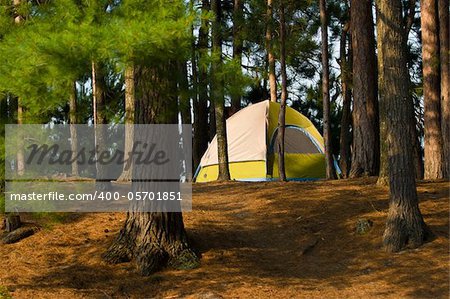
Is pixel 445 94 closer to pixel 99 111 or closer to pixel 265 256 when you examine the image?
pixel 265 256

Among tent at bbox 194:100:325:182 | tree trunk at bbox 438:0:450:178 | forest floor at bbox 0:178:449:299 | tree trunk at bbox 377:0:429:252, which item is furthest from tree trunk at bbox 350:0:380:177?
tent at bbox 194:100:325:182

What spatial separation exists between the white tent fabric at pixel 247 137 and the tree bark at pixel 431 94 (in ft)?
16.0

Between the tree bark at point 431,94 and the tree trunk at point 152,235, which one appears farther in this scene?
the tree bark at point 431,94

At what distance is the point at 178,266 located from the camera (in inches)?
285

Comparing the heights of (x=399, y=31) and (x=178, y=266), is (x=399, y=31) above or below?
above

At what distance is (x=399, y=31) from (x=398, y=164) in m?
1.79

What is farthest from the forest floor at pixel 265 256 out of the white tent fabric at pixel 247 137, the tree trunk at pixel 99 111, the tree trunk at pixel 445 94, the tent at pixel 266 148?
the white tent fabric at pixel 247 137

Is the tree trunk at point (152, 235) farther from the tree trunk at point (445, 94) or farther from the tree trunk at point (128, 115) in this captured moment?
the tree trunk at point (445, 94)

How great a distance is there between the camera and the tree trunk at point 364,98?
11.5m

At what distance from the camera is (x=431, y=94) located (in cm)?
1210

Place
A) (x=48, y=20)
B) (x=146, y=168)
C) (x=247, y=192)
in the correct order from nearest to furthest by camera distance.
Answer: (x=48, y=20) < (x=146, y=168) < (x=247, y=192)

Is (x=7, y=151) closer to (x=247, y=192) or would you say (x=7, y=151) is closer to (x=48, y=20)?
(x=48, y=20)

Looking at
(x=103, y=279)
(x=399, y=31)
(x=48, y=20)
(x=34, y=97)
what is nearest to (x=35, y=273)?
(x=103, y=279)

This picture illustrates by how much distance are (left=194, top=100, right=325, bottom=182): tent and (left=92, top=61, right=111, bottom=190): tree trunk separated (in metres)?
6.09
